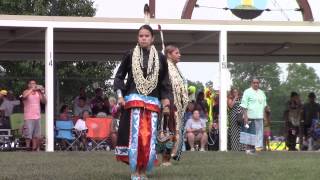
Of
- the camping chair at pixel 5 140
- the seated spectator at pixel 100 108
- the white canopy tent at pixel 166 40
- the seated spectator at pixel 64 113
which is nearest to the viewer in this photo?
the white canopy tent at pixel 166 40

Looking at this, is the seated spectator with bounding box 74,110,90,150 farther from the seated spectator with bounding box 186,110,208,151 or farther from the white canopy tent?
the seated spectator with bounding box 186,110,208,151

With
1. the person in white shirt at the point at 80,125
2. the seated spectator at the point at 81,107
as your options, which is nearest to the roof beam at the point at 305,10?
the seated spectator at the point at 81,107

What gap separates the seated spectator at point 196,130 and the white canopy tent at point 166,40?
2.05ft

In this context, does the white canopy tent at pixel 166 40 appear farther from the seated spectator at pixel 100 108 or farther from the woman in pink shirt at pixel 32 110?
the seated spectator at pixel 100 108

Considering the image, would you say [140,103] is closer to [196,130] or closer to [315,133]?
[196,130]

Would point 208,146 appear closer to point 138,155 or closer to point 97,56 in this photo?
point 97,56

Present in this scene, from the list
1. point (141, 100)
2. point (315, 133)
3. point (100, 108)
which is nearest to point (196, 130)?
point (100, 108)

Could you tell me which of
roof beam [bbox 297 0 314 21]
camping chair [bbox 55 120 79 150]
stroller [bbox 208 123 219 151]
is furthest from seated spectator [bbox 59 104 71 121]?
roof beam [bbox 297 0 314 21]

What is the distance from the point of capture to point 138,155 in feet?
28.4

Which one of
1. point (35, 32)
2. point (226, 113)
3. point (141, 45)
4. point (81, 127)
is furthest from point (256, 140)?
point (141, 45)

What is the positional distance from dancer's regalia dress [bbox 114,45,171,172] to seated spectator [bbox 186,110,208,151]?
33.1ft

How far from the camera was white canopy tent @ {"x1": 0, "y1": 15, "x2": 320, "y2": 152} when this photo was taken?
59.5 feet

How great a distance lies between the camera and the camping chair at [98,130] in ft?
62.0

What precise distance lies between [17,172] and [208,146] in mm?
10234
